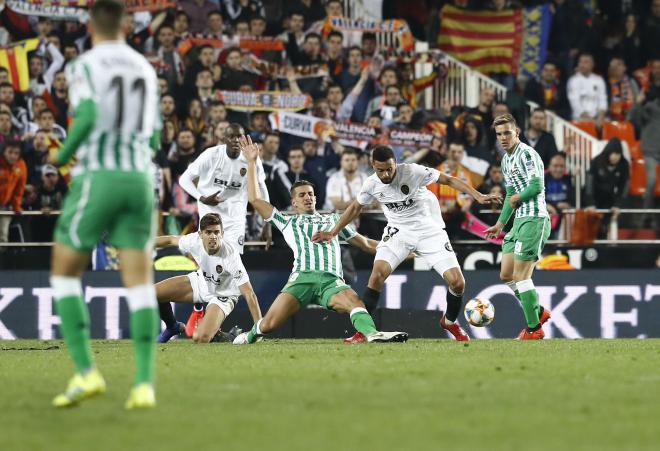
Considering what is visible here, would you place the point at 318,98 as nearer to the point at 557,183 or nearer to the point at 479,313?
the point at 557,183

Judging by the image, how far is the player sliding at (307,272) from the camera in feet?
40.0

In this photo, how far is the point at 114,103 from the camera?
670 cm

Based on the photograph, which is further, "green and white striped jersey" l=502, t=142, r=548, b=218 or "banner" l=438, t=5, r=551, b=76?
"banner" l=438, t=5, r=551, b=76

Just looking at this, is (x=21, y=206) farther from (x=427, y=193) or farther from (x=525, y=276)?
(x=525, y=276)

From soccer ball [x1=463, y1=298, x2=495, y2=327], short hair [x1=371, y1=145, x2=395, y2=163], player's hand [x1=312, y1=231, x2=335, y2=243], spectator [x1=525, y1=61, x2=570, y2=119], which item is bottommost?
soccer ball [x1=463, y1=298, x2=495, y2=327]

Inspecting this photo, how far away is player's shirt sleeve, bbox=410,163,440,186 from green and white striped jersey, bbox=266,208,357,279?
2.91 feet

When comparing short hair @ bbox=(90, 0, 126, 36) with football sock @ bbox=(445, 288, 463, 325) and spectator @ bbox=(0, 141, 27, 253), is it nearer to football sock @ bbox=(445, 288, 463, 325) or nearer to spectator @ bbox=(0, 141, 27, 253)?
football sock @ bbox=(445, 288, 463, 325)

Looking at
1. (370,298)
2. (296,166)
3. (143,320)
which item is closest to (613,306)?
(370,298)

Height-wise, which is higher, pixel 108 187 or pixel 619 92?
pixel 619 92

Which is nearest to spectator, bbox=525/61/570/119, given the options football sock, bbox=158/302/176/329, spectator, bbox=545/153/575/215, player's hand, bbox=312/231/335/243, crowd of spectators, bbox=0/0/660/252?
crowd of spectators, bbox=0/0/660/252

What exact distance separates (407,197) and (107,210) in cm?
676

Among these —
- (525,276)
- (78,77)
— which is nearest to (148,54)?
(525,276)

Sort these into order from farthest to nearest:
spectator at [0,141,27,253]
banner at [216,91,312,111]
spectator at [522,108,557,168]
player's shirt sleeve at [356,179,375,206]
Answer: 1. banner at [216,91,312,111]
2. spectator at [522,108,557,168]
3. spectator at [0,141,27,253]
4. player's shirt sleeve at [356,179,375,206]

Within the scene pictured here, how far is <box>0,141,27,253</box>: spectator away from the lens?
54.1 feet
